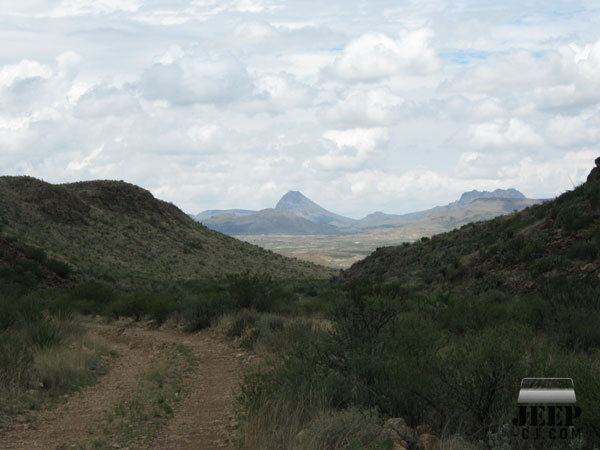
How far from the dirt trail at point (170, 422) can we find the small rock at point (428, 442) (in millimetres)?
2747

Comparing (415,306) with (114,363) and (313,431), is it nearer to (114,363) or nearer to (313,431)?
(114,363)

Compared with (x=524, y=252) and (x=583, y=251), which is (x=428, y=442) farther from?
(x=524, y=252)

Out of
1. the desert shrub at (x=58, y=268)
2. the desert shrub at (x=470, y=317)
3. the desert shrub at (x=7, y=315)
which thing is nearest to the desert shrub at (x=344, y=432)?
the desert shrub at (x=470, y=317)

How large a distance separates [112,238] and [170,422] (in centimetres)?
5587

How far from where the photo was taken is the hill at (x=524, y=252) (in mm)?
20031

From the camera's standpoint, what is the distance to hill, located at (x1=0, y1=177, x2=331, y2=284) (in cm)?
4031

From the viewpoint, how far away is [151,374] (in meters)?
11.4

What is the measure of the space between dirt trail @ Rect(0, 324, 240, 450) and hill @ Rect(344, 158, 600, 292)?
35.1 ft

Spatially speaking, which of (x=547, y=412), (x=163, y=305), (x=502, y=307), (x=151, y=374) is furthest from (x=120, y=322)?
(x=547, y=412)

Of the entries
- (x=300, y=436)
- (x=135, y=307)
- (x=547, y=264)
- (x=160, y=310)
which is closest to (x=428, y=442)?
(x=300, y=436)

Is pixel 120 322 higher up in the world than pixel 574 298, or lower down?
lower down

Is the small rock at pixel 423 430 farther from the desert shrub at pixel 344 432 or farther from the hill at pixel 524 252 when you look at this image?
the hill at pixel 524 252

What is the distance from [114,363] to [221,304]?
5950mm

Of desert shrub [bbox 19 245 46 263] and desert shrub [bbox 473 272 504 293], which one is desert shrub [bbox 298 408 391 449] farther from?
desert shrub [bbox 19 245 46 263]
